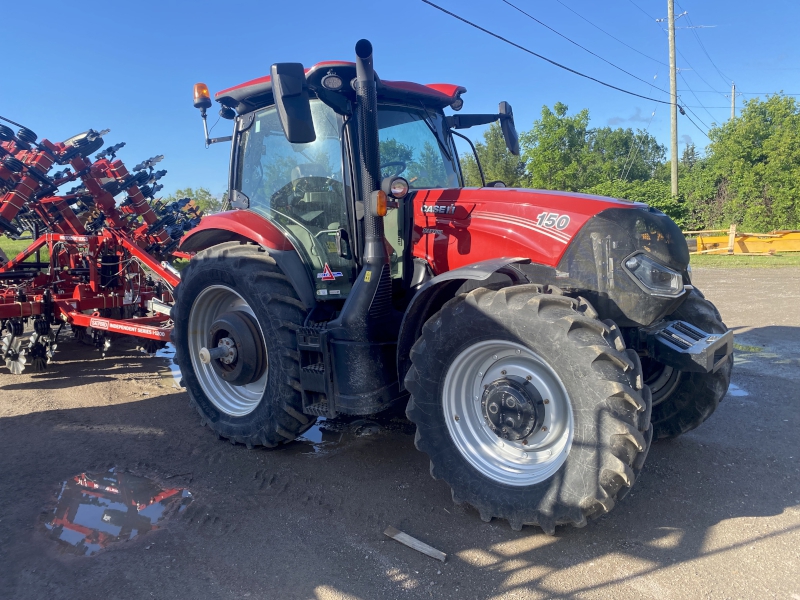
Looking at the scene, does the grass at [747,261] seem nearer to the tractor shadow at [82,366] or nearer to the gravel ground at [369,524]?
the gravel ground at [369,524]

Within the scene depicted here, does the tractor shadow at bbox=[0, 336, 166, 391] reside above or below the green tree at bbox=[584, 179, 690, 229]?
below

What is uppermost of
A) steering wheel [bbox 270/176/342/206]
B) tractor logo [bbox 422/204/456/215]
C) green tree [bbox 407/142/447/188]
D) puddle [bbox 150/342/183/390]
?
green tree [bbox 407/142/447/188]

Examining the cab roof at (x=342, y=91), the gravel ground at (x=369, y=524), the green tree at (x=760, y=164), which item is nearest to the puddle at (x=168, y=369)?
the gravel ground at (x=369, y=524)

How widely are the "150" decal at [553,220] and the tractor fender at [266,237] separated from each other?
1.69m

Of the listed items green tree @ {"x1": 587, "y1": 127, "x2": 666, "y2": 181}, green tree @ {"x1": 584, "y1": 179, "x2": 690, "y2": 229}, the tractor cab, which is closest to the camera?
the tractor cab

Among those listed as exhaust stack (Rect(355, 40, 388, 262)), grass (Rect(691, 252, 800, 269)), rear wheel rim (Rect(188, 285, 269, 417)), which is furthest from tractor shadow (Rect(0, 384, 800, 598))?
grass (Rect(691, 252, 800, 269))

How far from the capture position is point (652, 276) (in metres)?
3.24

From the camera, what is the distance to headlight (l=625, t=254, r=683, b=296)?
3.22m

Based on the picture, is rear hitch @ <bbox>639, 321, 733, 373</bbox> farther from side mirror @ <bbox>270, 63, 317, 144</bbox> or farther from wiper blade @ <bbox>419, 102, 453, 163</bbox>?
side mirror @ <bbox>270, 63, 317, 144</bbox>

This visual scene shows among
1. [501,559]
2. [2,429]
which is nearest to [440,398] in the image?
[501,559]

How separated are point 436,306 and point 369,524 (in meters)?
1.35

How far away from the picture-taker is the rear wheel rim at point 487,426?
308cm

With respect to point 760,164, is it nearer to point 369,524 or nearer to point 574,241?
point 574,241

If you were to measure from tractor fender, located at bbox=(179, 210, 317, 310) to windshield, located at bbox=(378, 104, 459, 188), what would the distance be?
885mm
